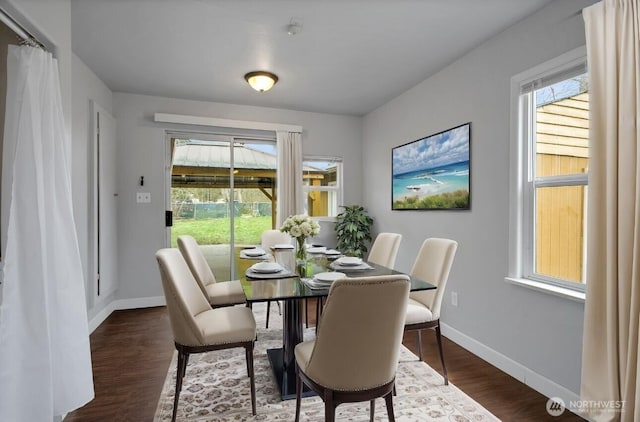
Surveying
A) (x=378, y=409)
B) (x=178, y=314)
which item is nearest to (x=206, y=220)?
(x=178, y=314)

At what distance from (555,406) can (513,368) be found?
1.24ft

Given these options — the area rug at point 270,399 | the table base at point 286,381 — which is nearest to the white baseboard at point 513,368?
the area rug at point 270,399

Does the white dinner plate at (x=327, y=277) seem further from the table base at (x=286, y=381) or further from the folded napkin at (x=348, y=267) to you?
the table base at (x=286, y=381)

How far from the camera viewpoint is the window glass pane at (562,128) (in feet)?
6.80

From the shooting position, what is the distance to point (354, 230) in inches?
173

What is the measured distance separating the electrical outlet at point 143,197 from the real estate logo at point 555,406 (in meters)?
4.30

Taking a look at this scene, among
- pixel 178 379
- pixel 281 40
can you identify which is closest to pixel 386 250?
pixel 178 379

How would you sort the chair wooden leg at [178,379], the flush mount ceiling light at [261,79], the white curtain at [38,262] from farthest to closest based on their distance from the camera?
the flush mount ceiling light at [261,79]
the chair wooden leg at [178,379]
the white curtain at [38,262]

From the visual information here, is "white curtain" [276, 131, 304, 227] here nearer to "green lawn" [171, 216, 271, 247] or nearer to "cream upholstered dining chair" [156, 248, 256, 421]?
"green lawn" [171, 216, 271, 247]

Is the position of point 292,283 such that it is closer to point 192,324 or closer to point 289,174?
point 192,324


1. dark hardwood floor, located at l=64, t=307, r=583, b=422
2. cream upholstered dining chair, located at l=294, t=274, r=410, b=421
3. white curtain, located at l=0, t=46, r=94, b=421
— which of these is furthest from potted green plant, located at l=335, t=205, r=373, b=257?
white curtain, located at l=0, t=46, r=94, b=421

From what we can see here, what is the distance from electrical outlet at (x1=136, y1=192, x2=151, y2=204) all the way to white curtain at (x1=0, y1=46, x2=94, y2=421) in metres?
2.35

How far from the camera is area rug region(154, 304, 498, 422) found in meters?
1.91

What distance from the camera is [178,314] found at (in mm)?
1780
